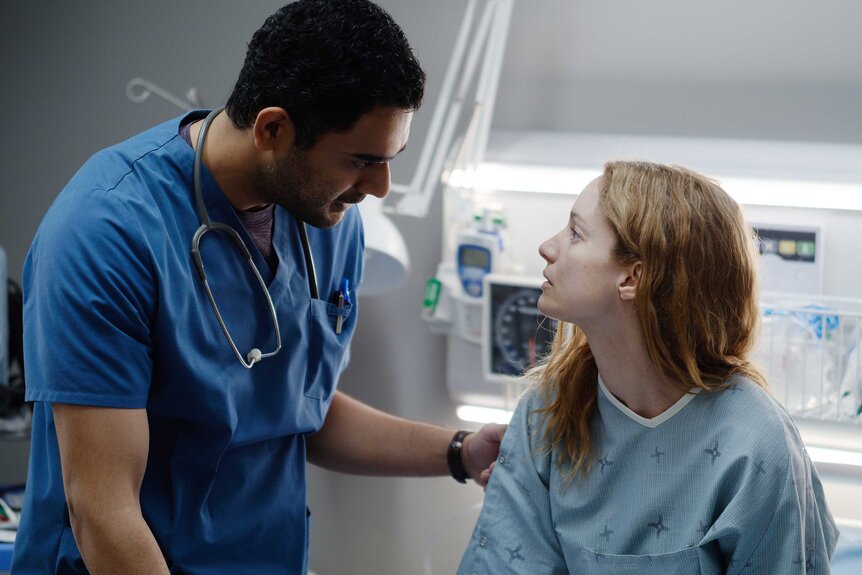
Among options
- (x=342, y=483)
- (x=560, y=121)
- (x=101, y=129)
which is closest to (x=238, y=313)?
(x=560, y=121)

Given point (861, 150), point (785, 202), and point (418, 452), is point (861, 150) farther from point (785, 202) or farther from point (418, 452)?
point (418, 452)

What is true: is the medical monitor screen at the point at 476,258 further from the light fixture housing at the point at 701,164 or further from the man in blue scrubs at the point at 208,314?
the man in blue scrubs at the point at 208,314

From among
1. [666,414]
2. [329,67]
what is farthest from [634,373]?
[329,67]

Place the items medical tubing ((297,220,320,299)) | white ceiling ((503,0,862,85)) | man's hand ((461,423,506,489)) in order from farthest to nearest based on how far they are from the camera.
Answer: white ceiling ((503,0,862,85)) → man's hand ((461,423,506,489)) → medical tubing ((297,220,320,299))

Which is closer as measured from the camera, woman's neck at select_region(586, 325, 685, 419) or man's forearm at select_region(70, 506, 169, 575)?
man's forearm at select_region(70, 506, 169, 575)

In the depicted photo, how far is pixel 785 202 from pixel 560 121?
20.4 inches

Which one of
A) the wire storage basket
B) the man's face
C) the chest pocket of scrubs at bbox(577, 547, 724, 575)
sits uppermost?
the man's face

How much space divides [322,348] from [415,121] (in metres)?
Answer: 0.90

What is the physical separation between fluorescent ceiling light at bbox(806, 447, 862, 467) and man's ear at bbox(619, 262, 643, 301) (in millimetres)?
739

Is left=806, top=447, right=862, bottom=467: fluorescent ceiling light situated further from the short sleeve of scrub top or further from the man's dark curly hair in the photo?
the short sleeve of scrub top

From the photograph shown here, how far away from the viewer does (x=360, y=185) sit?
52.8 inches

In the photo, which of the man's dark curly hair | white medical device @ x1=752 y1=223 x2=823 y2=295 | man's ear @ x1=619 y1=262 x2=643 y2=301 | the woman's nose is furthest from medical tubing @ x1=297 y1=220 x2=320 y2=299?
white medical device @ x1=752 y1=223 x2=823 y2=295

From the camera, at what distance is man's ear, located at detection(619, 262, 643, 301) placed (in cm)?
132

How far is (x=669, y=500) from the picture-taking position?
1284mm
